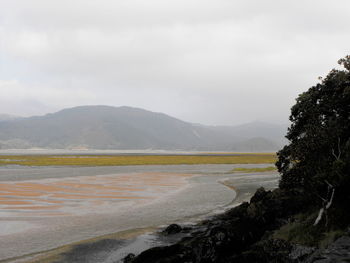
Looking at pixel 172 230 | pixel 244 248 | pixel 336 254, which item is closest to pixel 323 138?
pixel 336 254

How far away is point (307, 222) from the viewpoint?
21844 mm

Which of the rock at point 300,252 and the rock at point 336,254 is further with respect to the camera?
the rock at point 300,252

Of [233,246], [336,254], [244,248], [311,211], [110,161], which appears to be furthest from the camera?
[110,161]

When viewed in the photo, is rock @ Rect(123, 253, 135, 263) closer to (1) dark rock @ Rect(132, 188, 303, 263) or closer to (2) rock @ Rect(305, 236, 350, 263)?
(1) dark rock @ Rect(132, 188, 303, 263)

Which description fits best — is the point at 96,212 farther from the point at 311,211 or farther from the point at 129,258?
the point at 311,211

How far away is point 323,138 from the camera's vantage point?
20.3 metres

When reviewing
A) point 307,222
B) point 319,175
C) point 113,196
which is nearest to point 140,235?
point 307,222

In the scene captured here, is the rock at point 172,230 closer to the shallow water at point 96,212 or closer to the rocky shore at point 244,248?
the rocky shore at point 244,248

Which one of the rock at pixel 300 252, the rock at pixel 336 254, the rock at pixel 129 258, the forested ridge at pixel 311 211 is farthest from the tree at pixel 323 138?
the rock at pixel 129 258

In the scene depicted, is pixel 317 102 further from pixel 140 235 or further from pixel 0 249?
pixel 0 249

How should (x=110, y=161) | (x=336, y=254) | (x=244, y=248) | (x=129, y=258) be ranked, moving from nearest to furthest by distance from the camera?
1. (x=336, y=254)
2. (x=129, y=258)
3. (x=244, y=248)
4. (x=110, y=161)

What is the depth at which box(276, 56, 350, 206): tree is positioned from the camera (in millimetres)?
19594

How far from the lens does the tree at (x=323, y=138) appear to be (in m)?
19.6

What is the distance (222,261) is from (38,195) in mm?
36404
